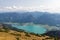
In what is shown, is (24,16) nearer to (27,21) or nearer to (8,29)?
(27,21)

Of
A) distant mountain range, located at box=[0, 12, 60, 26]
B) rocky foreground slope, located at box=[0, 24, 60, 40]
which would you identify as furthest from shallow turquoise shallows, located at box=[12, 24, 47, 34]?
distant mountain range, located at box=[0, 12, 60, 26]

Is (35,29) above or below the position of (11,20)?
below

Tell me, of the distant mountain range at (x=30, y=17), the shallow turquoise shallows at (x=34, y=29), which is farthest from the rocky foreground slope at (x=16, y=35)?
the distant mountain range at (x=30, y=17)

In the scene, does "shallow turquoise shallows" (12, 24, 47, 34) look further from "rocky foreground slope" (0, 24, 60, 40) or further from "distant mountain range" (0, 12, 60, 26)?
"distant mountain range" (0, 12, 60, 26)

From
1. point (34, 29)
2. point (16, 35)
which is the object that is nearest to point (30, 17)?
point (34, 29)

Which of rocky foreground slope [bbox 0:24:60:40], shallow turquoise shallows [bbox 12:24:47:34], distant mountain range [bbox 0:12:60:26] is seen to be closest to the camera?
rocky foreground slope [bbox 0:24:60:40]

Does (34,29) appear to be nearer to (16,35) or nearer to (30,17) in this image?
(30,17)

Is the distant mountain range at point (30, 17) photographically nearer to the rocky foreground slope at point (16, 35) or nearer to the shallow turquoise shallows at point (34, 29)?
the shallow turquoise shallows at point (34, 29)

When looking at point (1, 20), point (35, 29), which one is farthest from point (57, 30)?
point (1, 20)

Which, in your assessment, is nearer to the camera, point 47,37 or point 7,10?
point 47,37
